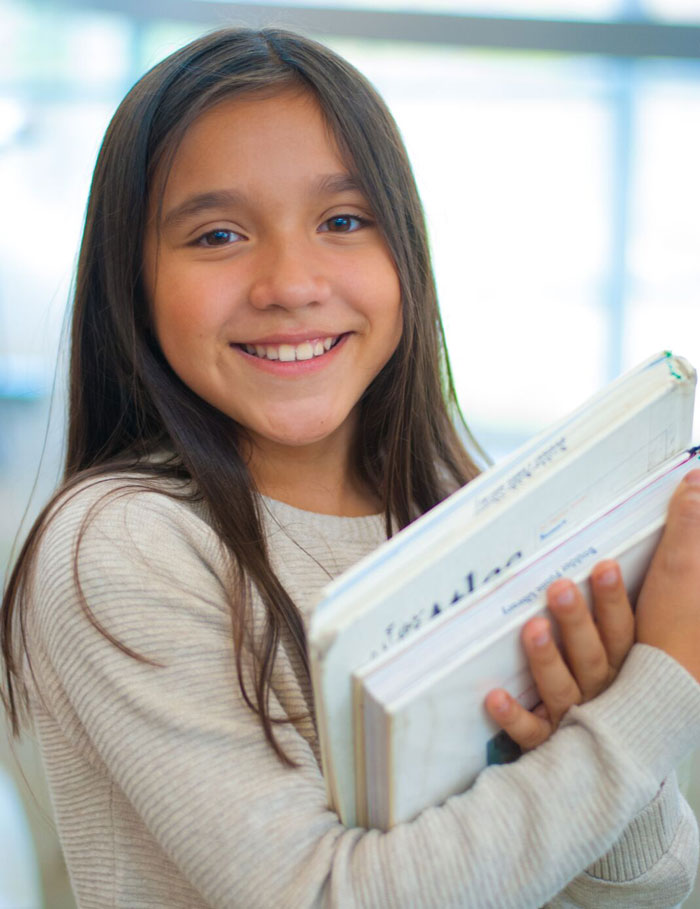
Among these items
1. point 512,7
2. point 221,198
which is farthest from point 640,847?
point 512,7

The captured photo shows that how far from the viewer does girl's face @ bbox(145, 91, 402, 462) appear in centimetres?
70

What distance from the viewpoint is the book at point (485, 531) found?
0.42 metres

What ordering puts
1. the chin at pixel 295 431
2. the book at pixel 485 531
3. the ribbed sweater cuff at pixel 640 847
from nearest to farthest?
the book at pixel 485 531, the ribbed sweater cuff at pixel 640 847, the chin at pixel 295 431

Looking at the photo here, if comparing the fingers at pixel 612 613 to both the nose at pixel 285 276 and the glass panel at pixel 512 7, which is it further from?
the glass panel at pixel 512 7

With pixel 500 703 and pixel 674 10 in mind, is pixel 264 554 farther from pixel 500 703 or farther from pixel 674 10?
pixel 674 10

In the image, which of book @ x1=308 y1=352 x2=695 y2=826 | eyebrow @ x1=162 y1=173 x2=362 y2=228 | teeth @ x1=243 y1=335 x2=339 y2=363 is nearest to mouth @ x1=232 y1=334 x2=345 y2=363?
teeth @ x1=243 y1=335 x2=339 y2=363

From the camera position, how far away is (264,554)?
692mm

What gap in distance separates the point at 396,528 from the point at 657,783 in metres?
0.41

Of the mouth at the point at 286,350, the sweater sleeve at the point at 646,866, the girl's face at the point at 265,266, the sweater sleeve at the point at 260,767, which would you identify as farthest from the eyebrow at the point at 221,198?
the sweater sleeve at the point at 646,866

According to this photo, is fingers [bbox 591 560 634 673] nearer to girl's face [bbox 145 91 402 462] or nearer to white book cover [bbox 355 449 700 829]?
white book cover [bbox 355 449 700 829]

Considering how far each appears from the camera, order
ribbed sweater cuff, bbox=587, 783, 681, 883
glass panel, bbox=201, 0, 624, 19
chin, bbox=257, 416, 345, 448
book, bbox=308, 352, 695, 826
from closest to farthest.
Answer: book, bbox=308, 352, 695, 826
ribbed sweater cuff, bbox=587, 783, 681, 883
chin, bbox=257, 416, 345, 448
glass panel, bbox=201, 0, 624, 19

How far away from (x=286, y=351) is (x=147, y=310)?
0.43 feet

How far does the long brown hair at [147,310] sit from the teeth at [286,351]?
77 mm

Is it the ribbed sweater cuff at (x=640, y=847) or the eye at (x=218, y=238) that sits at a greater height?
the eye at (x=218, y=238)
